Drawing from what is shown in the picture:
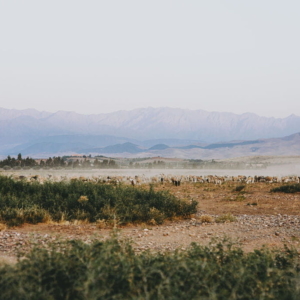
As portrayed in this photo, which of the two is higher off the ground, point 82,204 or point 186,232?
point 82,204

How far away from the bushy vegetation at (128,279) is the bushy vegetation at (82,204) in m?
8.74

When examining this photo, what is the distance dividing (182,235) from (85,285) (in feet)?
27.3

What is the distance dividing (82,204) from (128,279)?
460 inches

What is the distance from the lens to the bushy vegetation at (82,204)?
1509 centimetres

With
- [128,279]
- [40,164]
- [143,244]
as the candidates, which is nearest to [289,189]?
[143,244]

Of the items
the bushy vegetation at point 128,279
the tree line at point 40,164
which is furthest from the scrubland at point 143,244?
the tree line at point 40,164

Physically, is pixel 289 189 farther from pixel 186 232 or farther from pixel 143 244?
pixel 143 244

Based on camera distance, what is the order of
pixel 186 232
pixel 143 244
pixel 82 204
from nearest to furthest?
pixel 143 244, pixel 186 232, pixel 82 204

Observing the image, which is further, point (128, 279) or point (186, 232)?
point (186, 232)

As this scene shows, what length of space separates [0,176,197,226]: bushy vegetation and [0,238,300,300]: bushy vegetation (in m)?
8.74

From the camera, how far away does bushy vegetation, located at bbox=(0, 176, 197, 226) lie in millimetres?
15086

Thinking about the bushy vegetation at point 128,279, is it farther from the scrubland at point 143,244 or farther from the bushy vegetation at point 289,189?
the bushy vegetation at point 289,189

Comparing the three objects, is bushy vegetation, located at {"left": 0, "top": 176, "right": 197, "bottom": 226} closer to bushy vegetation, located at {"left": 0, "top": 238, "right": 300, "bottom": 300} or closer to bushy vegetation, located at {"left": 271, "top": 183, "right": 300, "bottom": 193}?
bushy vegetation, located at {"left": 0, "top": 238, "right": 300, "bottom": 300}

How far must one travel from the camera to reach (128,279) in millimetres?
5234
